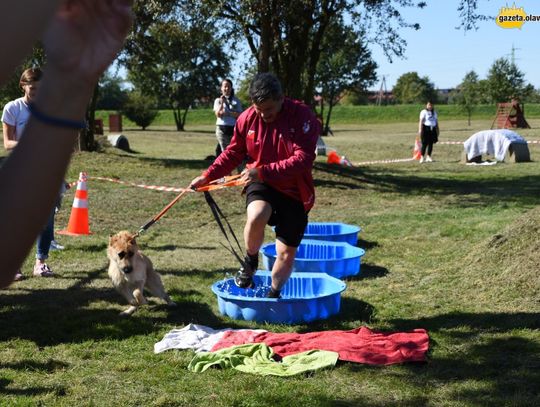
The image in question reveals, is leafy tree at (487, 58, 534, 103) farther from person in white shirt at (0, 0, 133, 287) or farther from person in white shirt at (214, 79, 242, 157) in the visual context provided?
person in white shirt at (0, 0, 133, 287)

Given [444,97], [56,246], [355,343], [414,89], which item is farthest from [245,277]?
[444,97]

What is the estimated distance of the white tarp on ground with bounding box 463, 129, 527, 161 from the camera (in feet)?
68.7

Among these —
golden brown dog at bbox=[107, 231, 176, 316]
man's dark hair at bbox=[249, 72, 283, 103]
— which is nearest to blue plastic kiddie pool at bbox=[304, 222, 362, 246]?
golden brown dog at bbox=[107, 231, 176, 316]

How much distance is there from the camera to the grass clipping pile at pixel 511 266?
6.11m

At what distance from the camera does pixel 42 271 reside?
284 inches

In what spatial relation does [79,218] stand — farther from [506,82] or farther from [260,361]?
[506,82]

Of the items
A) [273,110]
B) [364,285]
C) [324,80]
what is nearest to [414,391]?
[273,110]

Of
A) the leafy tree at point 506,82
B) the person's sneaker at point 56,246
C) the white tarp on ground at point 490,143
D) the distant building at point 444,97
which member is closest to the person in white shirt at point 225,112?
the person's sneaker at point 56,246

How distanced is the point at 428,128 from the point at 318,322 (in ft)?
52.5

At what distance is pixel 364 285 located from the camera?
7098 millimetres

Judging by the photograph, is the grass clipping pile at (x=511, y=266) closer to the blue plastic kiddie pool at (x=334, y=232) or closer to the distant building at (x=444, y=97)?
the blue plastic kiddie pool at (x=334, y=232)

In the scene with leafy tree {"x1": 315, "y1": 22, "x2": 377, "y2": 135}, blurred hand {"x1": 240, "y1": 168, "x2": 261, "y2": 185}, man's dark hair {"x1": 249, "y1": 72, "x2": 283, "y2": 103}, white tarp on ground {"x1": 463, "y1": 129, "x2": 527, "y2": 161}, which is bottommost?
white tarp on ground {"x1": 463, "y1": 129, "x2": 527, "y2": 161}

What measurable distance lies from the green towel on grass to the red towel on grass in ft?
0.40

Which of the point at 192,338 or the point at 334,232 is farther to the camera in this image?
the point at 334,232
